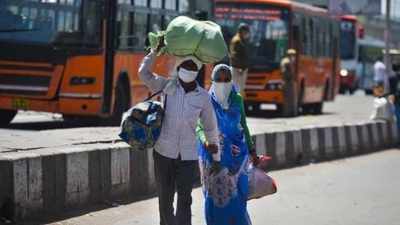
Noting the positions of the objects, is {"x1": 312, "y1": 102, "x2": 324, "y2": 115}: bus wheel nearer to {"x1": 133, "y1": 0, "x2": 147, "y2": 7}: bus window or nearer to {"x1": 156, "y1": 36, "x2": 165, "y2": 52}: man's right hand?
{"x1": 133, "y1": 0, "x2": 147, "y2": 7}: bus window

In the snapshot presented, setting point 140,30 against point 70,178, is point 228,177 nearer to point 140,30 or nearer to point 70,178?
point 70,178

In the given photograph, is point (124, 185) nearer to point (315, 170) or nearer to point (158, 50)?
point (158, 50)

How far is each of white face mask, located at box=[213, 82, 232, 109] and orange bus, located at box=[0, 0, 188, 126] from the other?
25.7 feet

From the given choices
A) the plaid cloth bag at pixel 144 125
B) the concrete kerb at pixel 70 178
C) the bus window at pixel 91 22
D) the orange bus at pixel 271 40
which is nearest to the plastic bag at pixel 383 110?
the orange bus at pixel 271 40

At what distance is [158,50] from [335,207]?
388cm

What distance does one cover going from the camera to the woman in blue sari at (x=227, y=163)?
6.84m

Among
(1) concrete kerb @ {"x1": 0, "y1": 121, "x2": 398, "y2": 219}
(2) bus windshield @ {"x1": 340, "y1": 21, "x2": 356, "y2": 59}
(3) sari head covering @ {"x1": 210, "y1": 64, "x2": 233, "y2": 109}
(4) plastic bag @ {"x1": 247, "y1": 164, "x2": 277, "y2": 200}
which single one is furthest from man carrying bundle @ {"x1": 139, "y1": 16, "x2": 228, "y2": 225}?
(2) bus windshield @ {"x1": 340, "y1": 21, "x2": 356, "y2": 59}

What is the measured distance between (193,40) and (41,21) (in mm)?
8470

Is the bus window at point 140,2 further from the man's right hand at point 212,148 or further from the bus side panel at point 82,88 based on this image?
the man's right hand at point 212,148

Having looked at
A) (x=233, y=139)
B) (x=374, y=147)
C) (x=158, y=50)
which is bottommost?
(x=374, y=147)

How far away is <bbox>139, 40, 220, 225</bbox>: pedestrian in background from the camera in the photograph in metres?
6.30

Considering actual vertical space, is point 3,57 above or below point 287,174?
above

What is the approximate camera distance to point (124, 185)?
30.5ft

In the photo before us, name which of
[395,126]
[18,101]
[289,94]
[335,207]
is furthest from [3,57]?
[289,94]
